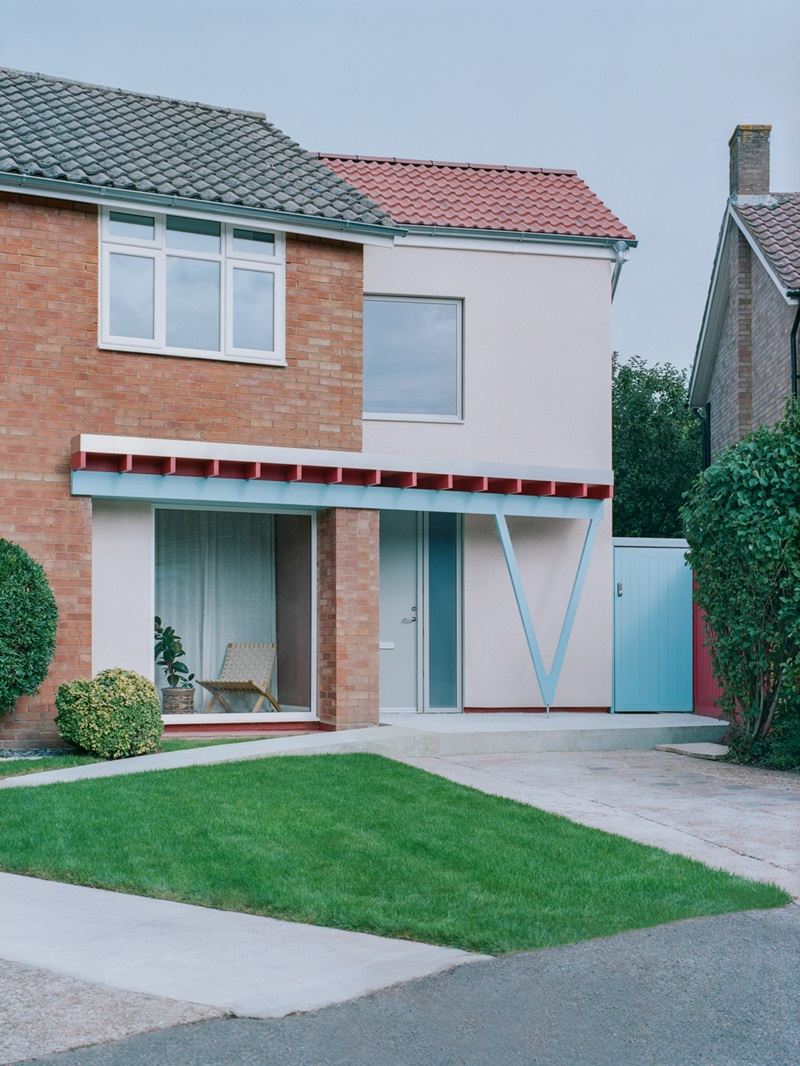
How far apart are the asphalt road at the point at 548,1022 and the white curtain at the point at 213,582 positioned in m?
8.59

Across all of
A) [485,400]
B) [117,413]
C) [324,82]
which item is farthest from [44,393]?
[485,400]

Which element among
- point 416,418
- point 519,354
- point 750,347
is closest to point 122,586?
point 416,418

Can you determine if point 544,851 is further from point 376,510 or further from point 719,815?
point 376,510

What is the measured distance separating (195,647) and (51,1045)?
9.27 metres

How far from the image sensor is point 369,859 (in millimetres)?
A: 7008

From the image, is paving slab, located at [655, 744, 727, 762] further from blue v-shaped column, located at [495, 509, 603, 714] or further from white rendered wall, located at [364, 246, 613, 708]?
white rendered wall, located at [364, 246, 613, 708]

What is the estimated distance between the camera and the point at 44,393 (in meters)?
12.2

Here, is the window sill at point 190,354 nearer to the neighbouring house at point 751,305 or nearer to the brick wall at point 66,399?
the brick wall at point 66,399

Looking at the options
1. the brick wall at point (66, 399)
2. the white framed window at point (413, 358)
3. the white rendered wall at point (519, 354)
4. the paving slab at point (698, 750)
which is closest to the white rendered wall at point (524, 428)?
the white rendered wall at point (519, 354)

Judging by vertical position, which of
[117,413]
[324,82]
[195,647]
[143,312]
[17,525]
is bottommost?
[195,647]

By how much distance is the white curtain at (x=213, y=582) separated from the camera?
43.4 feet

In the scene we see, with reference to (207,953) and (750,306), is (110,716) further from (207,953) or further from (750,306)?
(750,306)

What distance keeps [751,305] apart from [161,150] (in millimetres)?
10924

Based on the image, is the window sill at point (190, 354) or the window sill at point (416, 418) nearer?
the window sill at point (190, 354)
